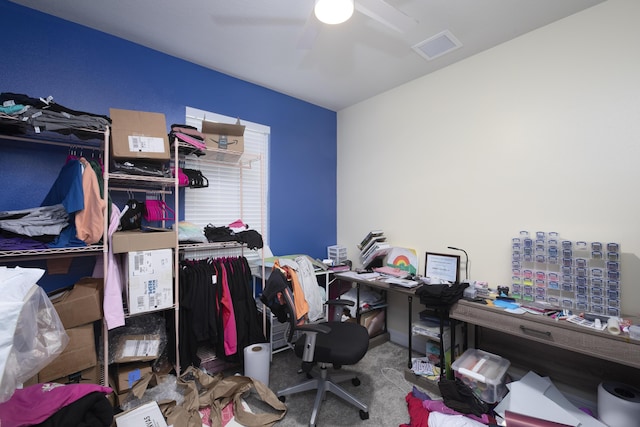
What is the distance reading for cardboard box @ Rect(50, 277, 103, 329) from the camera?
1.79 meters

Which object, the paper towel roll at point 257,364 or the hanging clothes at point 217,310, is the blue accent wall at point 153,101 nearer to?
the hanging clothes at point 217,310

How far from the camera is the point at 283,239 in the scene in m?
3.41

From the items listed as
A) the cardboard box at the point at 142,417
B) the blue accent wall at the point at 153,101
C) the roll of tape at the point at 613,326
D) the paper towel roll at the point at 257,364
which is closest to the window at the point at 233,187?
the blue accent wall at the point at 153,101

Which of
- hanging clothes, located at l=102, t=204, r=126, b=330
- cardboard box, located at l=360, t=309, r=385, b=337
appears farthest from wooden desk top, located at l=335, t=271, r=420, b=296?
hanging clothes, located at l=102, t=204, r=126, b=330

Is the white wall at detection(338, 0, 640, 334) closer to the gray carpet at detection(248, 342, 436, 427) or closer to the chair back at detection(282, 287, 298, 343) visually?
the gray carpet at detection(248, 342, 436, 427)

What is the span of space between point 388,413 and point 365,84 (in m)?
3.09

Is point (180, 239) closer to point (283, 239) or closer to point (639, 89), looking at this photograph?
point (283, 239)

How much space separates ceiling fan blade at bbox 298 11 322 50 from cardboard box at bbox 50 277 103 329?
217 centimetres

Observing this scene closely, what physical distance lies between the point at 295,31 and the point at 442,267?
2.48 meters

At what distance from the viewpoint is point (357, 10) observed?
168 cm

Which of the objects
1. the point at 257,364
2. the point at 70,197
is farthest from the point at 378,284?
the point at 70,197

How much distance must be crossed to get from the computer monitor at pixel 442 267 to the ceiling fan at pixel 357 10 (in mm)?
1992

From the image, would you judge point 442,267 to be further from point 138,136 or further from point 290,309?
point 138,136

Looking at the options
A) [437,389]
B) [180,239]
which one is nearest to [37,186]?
[180,239]
